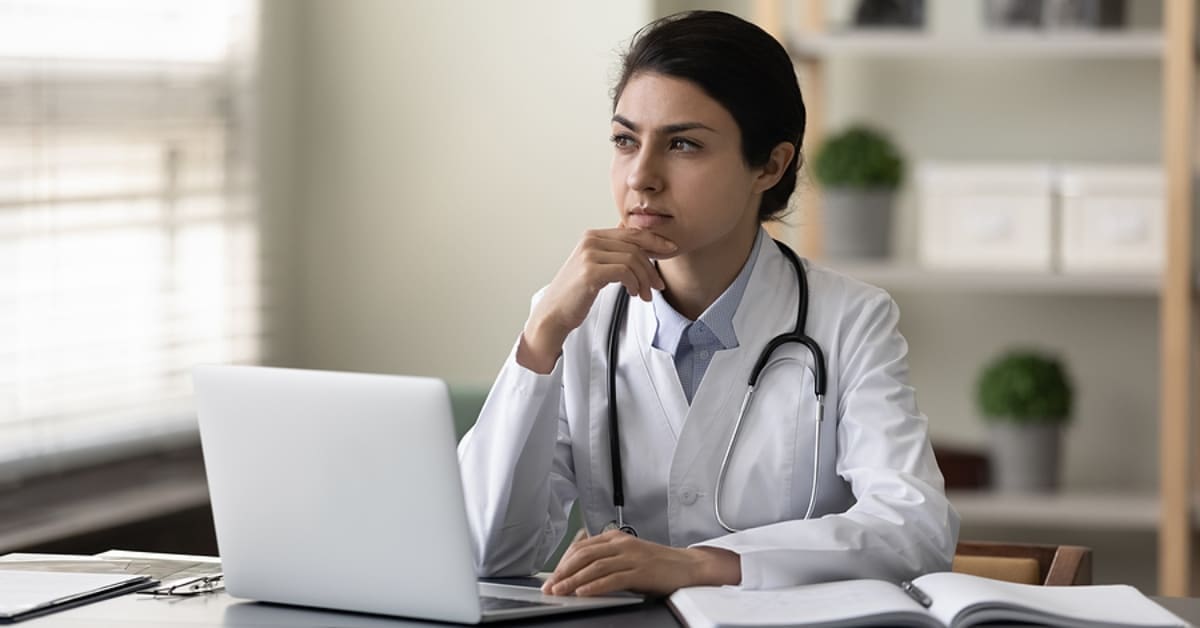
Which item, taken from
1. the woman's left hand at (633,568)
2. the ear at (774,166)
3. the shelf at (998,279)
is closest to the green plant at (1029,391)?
the shelf at (998,279)

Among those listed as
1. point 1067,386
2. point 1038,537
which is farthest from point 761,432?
point 1038,537

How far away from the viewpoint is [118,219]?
2.80 metres

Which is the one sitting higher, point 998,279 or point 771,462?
point 998,279

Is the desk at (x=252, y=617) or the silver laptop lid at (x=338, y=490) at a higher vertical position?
the silver laptop lid at (x=338, y=490)

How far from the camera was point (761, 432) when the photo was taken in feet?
6.06

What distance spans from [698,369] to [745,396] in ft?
0.27

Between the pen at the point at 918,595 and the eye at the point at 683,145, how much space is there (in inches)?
21.7

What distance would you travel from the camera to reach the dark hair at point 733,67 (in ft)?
5.99

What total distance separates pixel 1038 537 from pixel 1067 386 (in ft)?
1.37

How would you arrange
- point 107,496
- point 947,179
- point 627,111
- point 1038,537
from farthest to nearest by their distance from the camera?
1. point 1038,537
2. point 947,179
3. point 107,496
4. point 627,111

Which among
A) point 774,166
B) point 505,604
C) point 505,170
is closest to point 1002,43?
point 505,170

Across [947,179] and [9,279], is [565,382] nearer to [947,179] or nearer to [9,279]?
[9,279]

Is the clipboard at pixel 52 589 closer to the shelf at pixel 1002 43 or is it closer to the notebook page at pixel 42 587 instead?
the notebook page at pixel 42 587

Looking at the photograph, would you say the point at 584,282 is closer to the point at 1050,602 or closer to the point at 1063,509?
the point at 1050,602
